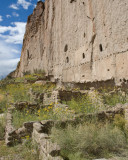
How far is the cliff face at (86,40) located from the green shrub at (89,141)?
7175mm

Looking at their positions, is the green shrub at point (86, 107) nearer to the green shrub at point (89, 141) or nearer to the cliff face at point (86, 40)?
the green shrub at point (89, 141)

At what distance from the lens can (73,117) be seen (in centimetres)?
492

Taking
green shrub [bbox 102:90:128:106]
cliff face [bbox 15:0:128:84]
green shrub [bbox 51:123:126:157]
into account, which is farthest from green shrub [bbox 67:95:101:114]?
cliff face [bbox 15:0:128:84]

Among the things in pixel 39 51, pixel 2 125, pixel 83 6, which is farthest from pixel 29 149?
pixel 39 51

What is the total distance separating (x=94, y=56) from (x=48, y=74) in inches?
410

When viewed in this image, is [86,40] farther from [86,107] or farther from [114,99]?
[86,107]

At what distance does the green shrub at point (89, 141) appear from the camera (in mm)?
3525

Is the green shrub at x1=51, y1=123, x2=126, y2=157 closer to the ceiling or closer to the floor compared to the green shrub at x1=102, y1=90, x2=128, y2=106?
closer to the floor

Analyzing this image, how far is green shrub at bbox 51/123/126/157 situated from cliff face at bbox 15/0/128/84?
7175 mm

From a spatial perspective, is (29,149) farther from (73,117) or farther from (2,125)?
(2,125)

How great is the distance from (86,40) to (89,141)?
12.4m

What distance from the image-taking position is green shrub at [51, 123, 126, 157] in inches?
139

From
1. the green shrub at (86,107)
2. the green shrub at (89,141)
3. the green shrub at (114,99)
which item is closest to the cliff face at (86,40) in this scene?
the green shrub at (114,99)

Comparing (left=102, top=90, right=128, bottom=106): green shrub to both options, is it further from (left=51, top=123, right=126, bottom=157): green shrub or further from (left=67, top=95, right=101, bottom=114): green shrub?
(left=51, top=123, right=126, bottom=157): green shrub
